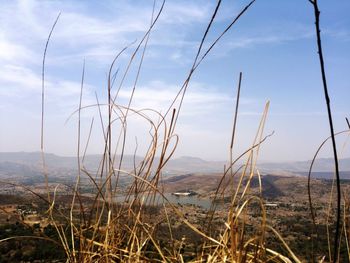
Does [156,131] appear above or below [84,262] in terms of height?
above

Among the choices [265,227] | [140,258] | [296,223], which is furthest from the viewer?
[296,223]

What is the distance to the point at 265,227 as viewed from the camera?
94cm

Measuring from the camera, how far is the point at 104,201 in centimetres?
129

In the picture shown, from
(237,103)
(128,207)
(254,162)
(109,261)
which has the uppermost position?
(237,103)

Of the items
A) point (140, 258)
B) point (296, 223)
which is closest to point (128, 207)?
point (140, 258)

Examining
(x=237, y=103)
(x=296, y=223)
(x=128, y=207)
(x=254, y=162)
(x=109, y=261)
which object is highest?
(x=237, y=103)

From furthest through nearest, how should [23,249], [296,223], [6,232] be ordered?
[296,223]
[6,232]
[23,249]

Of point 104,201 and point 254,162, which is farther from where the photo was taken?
point 104,201

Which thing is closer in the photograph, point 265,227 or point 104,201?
point 265,227

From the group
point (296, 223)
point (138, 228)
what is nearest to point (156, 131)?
point (138, 228)

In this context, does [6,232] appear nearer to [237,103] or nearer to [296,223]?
[237,103]

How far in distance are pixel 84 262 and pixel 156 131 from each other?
1.61 ft

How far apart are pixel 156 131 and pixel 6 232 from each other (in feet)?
91.4

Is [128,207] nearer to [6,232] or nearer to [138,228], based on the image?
[138,228]
